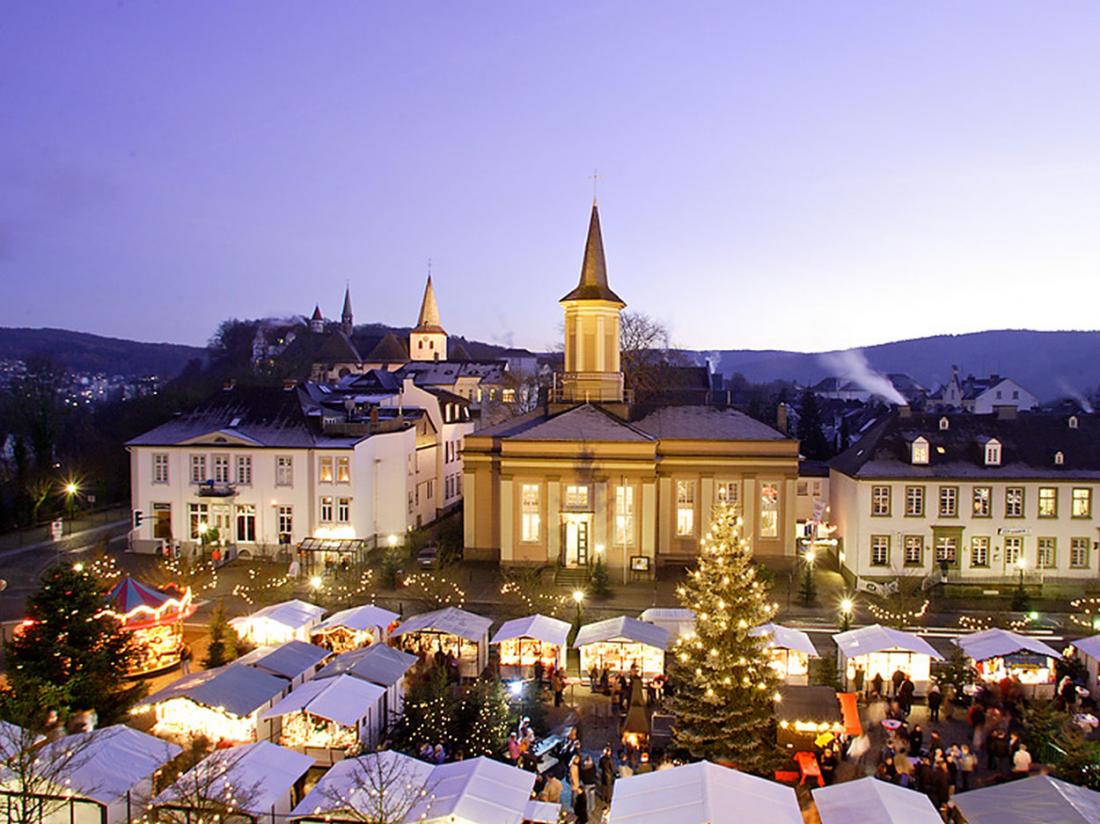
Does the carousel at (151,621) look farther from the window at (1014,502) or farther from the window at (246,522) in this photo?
the window at (1014,502)

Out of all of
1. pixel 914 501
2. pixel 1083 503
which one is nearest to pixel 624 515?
pixel 914 501

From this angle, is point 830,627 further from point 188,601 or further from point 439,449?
point 439,449

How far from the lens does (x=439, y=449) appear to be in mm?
50375

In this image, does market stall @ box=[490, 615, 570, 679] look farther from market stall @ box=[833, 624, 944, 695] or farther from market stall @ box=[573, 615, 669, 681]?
market stall @ box=[833, 624, 944, 695]

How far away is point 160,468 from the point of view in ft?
134

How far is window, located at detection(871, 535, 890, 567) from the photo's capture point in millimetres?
35781

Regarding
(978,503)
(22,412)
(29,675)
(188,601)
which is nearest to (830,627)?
(978,503)

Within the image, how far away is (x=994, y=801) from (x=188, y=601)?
23335 mm

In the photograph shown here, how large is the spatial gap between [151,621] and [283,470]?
47.9 feet

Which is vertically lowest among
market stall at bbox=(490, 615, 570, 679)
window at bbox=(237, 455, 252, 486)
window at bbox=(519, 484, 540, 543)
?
market stall at bbox=(490, 615, 570, 679)

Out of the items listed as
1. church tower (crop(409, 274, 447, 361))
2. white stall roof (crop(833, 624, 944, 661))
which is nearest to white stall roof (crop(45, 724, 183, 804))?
white stall roof (crop(833, 624, 944, 661))

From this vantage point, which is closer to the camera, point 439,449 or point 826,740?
point 826,740

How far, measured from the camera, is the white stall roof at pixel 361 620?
25.7 meters

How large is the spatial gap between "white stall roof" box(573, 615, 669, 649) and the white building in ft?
47.2
